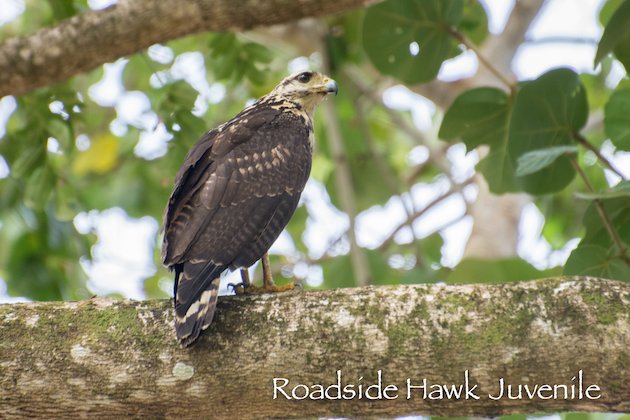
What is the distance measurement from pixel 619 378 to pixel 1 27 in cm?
664

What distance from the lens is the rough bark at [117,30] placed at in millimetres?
4594

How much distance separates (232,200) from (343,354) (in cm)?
119

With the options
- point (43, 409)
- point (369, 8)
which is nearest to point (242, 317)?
point (43, 409)

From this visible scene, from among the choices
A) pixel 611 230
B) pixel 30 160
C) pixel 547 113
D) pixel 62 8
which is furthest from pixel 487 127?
pixel 30 160

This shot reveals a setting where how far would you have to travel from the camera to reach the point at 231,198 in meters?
4.07

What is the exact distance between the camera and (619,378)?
116 inches

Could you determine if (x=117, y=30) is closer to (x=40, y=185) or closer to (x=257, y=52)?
(x=40, y=185)

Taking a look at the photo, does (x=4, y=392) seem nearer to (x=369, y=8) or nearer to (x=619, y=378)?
(x=619, y=378)

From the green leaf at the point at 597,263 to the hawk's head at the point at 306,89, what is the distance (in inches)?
70.5

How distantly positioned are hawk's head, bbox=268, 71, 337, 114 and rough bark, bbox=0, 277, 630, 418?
2.11 m

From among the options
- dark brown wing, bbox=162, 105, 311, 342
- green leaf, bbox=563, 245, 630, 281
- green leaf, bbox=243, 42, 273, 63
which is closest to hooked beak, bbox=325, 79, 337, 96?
dark brown wing, bbox=162, 105, 311, 342

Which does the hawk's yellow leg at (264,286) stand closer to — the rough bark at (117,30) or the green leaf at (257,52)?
the rough bark at (117,30)

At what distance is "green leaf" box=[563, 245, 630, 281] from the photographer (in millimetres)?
4012

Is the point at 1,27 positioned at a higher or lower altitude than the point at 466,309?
higher
